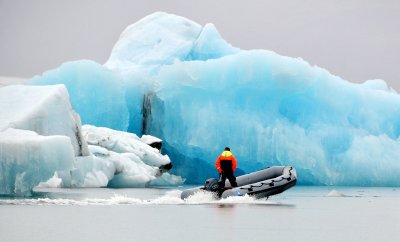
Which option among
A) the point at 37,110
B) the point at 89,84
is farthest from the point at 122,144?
the point at 37,110

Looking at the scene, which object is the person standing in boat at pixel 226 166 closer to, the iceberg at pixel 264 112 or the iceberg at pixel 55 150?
the iceberg at pixel 55 150

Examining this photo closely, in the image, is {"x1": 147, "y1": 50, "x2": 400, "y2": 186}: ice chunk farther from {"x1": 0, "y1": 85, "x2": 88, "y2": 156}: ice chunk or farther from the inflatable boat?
the inflatable boat

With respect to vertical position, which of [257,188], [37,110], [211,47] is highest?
[211,47]

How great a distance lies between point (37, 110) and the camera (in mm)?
17375

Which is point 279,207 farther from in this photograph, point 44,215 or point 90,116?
point 90,116

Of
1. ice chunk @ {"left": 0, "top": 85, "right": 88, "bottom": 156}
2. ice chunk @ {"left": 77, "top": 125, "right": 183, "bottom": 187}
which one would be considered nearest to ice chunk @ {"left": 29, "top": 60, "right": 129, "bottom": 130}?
ice chunk @ {"left": 77, "top": 125, "right": 183, "bottom": 187}

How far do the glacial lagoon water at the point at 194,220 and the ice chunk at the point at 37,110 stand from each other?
242 cm

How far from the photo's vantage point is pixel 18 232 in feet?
31.1

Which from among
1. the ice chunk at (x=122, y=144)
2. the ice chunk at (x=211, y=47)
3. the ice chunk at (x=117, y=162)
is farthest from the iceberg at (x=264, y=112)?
the ice chunk at (x=211, y=47)

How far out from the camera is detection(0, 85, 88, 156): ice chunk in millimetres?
16906

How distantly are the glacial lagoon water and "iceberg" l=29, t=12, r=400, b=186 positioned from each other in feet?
34.8

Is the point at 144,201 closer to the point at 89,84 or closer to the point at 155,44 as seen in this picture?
the point at 89,84

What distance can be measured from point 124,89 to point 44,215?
17.1m

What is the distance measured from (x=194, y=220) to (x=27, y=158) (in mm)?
5608
